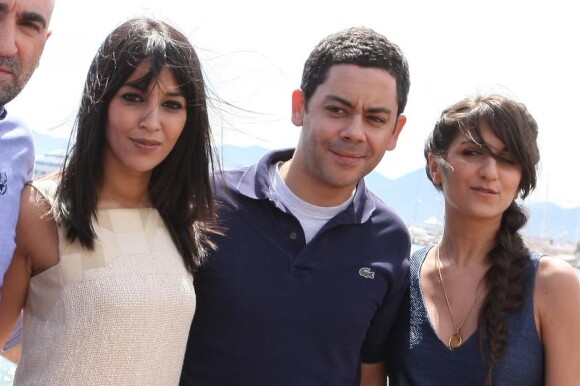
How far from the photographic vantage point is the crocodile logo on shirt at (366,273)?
3.05m

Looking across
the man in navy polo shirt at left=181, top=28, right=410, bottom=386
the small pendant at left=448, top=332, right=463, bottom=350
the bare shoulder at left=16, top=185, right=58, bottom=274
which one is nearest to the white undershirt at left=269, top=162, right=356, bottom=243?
the man in navy polo shirt at left=181, top=28, right=410, bottom=386

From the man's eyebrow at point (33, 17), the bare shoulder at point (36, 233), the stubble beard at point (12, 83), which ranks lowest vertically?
the bare shoulder at point (36, 233)

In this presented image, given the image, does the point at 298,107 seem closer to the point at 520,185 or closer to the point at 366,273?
the point at 366,273

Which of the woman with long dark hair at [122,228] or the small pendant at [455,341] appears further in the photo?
the small pendant at [455,341]

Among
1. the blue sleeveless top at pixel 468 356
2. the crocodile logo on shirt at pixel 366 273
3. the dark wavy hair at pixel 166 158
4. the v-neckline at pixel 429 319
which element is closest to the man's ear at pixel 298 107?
the dark wavy hair at pixel 166 158

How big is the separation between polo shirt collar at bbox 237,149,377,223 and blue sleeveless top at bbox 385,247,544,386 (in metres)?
0.46

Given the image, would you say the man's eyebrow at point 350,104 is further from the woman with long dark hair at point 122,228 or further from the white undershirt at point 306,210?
the woman with long dark hair at point 122,228

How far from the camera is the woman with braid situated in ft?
9.32

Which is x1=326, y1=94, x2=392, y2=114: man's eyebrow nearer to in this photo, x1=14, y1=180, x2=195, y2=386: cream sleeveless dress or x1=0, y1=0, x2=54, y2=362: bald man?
x1=14, y1=180, x2=195, y2=386: cream sleeveless dress

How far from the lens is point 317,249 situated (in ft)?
9.75

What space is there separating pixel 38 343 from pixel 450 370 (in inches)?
61.5

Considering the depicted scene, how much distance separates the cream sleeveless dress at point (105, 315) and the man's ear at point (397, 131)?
1193 mm

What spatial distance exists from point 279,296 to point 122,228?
26.7 inches

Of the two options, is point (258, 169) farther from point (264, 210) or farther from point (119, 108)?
point (119, 108)
